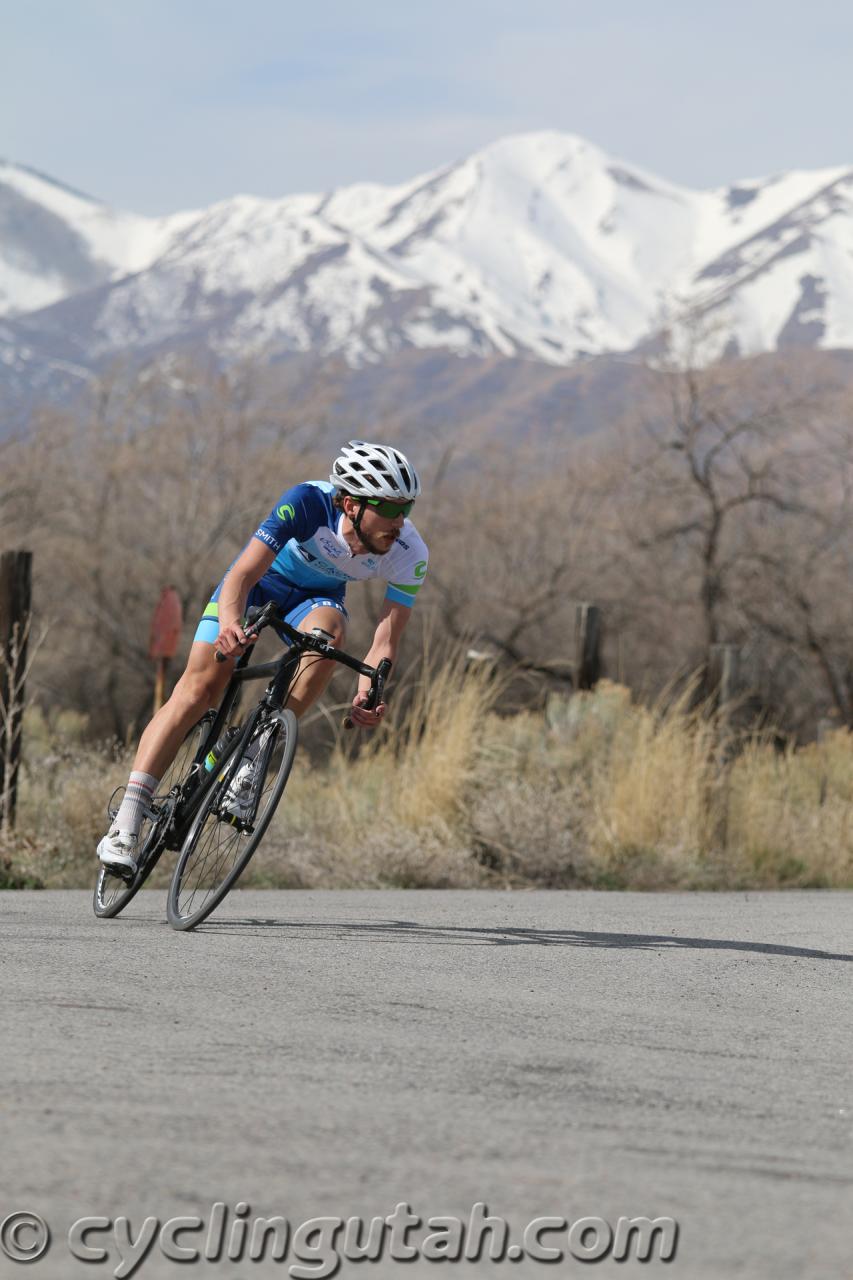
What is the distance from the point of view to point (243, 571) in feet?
24.8

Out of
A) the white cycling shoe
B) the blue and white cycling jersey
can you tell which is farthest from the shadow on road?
the blue and white cycling jersey

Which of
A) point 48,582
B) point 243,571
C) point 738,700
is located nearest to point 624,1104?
point 243,571

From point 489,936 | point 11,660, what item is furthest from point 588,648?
point 489,936

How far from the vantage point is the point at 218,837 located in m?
7.78

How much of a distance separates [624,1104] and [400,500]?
352 centimetres

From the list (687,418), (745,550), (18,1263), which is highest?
(687,418)

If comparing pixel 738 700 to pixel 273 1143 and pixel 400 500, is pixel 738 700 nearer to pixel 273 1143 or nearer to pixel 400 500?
pixel 400 500

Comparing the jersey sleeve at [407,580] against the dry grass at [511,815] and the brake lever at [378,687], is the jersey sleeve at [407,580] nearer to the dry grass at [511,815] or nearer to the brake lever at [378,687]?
the brake lever at [378,687]

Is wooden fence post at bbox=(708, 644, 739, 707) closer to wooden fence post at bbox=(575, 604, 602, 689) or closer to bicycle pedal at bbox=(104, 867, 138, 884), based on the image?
wooden fence post at bbox=(575, 604, 602, 689)

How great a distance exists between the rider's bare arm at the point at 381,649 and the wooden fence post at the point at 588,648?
760 centimetres

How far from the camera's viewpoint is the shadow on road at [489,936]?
26.7ft

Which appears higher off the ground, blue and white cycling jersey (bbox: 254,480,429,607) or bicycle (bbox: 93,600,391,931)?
blue and white cycling jersey (bbox: 254,480,429,607)

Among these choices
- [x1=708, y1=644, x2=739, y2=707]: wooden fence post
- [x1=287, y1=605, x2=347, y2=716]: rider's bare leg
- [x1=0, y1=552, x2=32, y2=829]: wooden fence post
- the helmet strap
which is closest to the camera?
the helmet strap

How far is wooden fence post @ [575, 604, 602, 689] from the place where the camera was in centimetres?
1570
